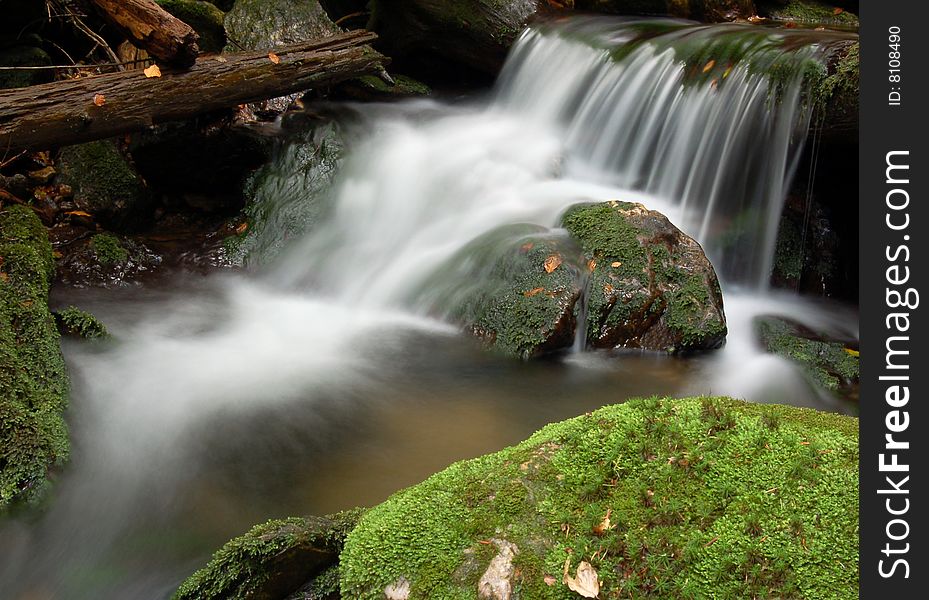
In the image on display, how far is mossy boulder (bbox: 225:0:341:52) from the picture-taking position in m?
9.19

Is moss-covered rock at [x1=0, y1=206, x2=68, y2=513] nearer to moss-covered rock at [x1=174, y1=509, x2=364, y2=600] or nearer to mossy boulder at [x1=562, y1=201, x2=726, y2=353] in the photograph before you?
moss-covered rock at [x1=174, y1=509, x2=364, y2=600]

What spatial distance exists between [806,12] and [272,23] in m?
8.10

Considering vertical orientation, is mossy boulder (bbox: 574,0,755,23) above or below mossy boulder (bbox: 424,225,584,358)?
above

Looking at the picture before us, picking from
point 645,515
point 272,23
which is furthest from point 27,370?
point 272,23

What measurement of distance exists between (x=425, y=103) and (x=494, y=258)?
462 centimetres

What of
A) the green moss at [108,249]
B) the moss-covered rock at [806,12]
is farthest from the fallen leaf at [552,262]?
the moss-covered rock at [806,12]

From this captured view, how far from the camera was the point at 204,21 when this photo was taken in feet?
29.3

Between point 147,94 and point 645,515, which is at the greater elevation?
point 147,94

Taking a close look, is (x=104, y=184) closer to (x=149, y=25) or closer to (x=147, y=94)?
(x=147, y=94)

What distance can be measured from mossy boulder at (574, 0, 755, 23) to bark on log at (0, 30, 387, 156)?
444 cm

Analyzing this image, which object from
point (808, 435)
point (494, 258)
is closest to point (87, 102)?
point (494, 258)

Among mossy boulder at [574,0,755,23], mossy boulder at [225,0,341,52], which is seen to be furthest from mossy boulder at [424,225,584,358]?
mossy boulder at [574,0,755,23]

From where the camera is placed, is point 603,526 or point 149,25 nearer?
point 603,526

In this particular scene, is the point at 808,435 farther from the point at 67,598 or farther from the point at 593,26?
the point at 593,26
